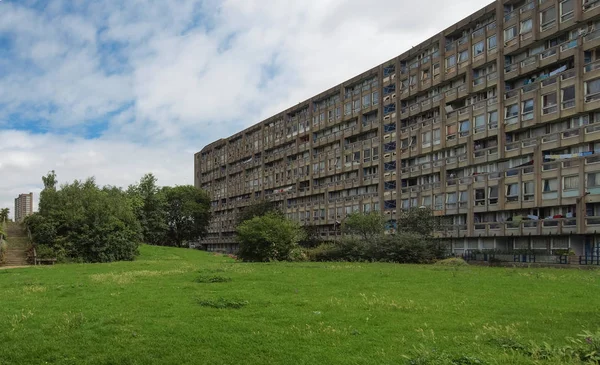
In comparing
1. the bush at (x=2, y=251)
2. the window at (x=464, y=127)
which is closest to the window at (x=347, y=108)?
the window at (x=464, y=127)

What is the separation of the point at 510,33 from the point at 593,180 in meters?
19.7

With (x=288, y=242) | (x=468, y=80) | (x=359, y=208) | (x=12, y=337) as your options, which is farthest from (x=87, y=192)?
(x=12, y=337)

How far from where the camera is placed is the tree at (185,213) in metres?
127

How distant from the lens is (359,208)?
80938mm

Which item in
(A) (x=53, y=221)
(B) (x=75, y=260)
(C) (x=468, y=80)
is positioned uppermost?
(C) (x=468, y=80)

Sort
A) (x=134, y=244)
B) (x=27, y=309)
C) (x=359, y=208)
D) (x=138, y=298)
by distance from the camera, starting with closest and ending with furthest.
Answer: (x=27, y=309) → (x=138, y=298) → (x=134, y=244) → (x=359, y=208)

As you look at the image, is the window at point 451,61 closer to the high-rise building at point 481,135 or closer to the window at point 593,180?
the high-rise building at point 481,135

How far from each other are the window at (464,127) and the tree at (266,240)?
25.7m

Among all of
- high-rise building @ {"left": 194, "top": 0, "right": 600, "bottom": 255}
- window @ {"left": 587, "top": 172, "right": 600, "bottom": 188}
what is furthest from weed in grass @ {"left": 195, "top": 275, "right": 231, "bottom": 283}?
window @ {"left": 587, "top": 172, "right": 600, "bottom": 188}

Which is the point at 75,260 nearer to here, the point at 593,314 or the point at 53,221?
the point at 53,221

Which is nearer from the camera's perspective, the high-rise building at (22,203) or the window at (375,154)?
the window at (375,154)

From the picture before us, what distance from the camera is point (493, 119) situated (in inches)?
2311

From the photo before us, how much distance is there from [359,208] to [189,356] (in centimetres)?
7195

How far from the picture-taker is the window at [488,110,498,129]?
191 feet
